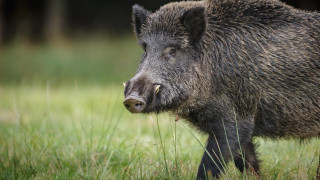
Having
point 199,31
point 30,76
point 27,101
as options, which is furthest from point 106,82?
point 199,31

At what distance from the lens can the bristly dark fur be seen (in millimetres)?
4273

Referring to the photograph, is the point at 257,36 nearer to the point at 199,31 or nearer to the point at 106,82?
the point at 199,31

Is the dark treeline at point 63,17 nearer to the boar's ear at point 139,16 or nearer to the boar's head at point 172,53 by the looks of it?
the boar's ear at point 139,16

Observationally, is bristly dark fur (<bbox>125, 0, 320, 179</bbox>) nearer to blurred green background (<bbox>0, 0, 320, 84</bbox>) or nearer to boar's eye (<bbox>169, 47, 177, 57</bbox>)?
boar's eye (<bbox>169, 47, 177, 57</bbox>)

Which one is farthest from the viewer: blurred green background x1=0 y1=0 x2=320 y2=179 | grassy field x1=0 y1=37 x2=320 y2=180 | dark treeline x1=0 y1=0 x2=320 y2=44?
dark treeline x1=0 y1=0 x2=320 y2=44

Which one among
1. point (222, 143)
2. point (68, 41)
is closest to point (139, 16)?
point (222, 143)

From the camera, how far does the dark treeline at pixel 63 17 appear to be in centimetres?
1884

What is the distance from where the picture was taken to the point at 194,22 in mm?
4352

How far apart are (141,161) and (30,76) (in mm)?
10167

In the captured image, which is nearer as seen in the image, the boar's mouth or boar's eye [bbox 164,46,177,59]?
the boar's mouth

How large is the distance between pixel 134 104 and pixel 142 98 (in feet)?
0.31

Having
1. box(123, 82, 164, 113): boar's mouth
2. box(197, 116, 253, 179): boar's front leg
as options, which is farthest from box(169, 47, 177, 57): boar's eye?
box(197, 116, 253, 179): boar's front leg

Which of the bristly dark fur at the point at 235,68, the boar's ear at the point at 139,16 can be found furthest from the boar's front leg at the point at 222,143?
the boar's ear at the point at 139,16

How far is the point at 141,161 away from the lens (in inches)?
186
